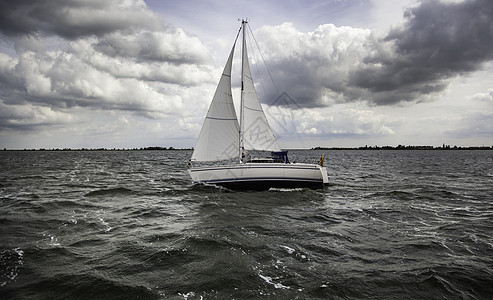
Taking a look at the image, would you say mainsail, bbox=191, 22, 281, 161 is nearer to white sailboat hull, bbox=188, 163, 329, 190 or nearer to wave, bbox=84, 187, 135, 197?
white sailboat hull, bbox=188, 163, 329, 190

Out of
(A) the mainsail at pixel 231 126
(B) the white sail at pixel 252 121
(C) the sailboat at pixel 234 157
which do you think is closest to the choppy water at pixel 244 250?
(C) the sailboat at pixel 234 157

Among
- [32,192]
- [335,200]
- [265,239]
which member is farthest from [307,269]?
[32,192]

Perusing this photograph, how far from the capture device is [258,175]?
62.7 ft

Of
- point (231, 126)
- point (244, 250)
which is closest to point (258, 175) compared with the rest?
point (231, 126)

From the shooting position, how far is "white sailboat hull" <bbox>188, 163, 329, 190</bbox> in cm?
1911

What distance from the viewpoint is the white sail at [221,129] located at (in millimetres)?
19516

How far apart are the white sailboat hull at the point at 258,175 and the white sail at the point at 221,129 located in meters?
1.15

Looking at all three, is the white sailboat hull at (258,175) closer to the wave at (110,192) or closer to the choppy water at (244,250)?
the choppy water at (244,250)

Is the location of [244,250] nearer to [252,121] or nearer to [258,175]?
[258,175]

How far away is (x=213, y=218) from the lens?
12.8 m

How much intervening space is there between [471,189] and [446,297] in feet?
69.6

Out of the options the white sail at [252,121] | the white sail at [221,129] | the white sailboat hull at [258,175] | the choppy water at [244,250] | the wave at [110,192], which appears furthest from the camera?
the white sail at [252,121]

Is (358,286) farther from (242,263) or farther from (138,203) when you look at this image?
(138,203)

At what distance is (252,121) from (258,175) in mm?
4429
